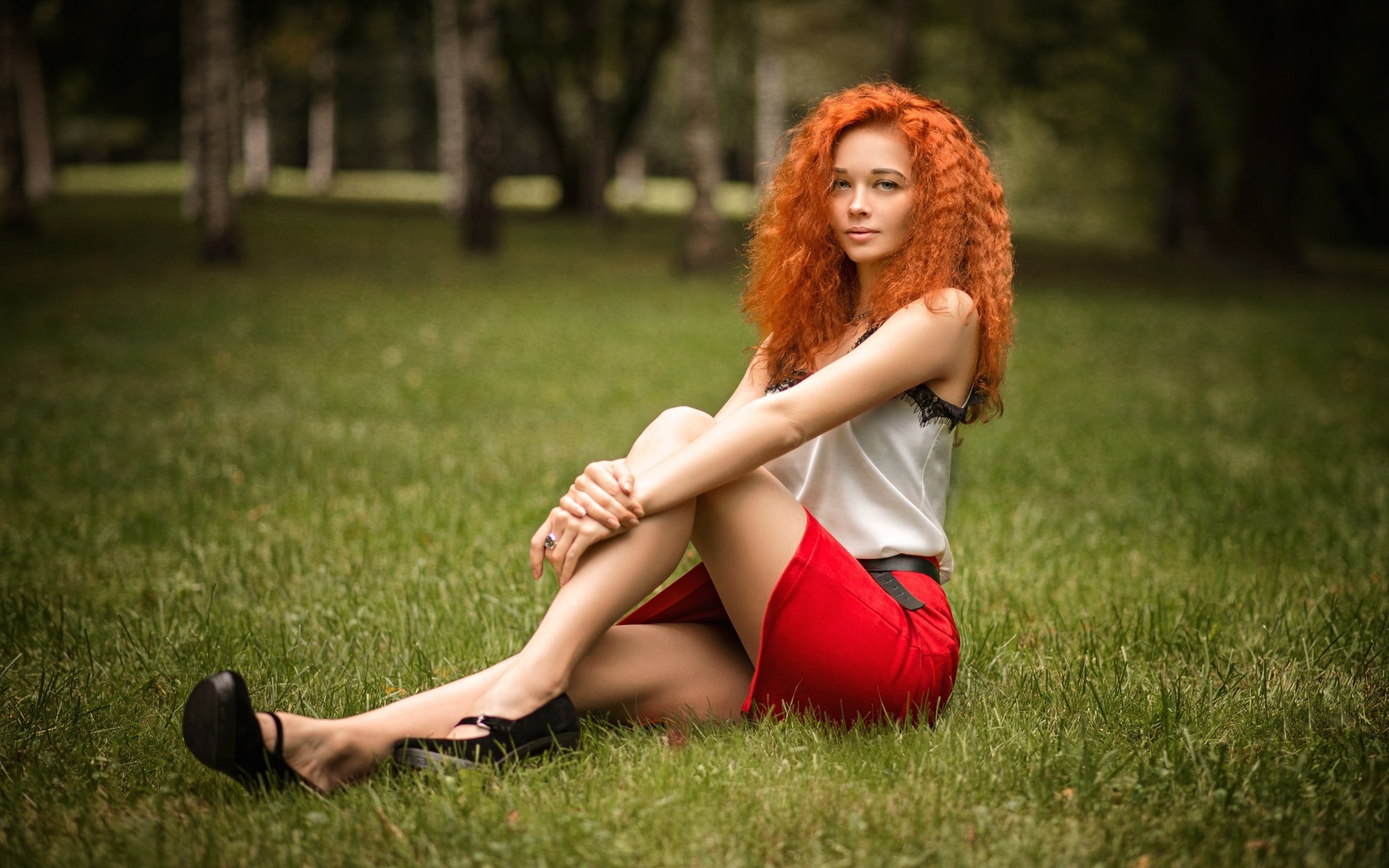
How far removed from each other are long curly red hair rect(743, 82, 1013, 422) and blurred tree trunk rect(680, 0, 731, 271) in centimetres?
1393

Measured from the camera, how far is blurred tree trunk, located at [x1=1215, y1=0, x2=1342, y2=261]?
2341 cm

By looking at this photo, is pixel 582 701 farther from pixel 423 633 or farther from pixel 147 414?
pixel 147 414

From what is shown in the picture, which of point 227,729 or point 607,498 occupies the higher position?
point 607,498

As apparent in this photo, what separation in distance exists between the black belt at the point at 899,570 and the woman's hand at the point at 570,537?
0.66 meters

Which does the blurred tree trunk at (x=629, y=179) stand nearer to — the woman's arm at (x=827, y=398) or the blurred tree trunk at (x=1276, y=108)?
the blurred tree trunk at (x=1276, y=108)

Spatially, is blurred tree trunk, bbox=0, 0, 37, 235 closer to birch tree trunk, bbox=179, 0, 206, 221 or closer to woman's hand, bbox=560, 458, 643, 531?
birch tree trunk, bbox=179, 0, 206, 221

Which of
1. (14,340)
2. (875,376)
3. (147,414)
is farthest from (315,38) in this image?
(875,376)

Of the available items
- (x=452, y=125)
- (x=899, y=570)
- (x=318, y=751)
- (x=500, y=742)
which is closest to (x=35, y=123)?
(x=452, y=125)

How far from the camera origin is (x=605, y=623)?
2.79m

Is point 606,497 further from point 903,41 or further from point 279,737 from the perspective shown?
point 903,41

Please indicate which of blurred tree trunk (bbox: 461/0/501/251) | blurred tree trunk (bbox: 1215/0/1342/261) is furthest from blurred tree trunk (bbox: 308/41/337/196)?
blurred tree trunk (bbox: 1215/0/1342/261)

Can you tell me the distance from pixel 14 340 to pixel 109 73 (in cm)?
2218

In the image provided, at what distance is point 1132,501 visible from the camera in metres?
6.16

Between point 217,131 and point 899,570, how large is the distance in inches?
590
